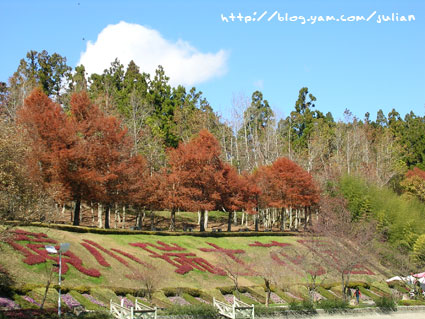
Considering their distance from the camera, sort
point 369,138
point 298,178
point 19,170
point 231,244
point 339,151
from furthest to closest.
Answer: point 369,138
point 339,151
point 298,178
point 231,244
point 19,170

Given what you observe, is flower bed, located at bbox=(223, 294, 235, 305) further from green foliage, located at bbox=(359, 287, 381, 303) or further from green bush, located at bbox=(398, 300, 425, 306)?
green foliage, located at bbox=(359, 287, 381, 303)

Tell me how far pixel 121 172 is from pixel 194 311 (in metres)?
24.2

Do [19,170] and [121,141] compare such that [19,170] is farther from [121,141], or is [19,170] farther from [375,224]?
[375,224]

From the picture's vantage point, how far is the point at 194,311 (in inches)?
1024

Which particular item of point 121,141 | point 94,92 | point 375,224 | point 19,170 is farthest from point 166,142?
point 19,170

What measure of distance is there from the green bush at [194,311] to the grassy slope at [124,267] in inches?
290

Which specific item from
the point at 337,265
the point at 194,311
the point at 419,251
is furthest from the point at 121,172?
the point at 419,251

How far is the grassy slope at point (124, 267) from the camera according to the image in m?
29.9

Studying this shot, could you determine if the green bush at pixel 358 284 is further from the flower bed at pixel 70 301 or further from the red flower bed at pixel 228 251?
the flower bed at pixel 70 301

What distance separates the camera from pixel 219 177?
55312 millimetres

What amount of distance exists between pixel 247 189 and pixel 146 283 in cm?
3003

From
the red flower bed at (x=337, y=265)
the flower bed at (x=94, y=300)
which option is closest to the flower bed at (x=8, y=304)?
the flower bed at (x=94, y=300)

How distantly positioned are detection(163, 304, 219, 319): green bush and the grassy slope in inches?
290

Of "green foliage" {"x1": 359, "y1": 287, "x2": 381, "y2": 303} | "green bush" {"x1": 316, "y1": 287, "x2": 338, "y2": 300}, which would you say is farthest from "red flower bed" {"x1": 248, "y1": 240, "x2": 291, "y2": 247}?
"green bush" {"x1": 316, "y1": 287, "x2": 338, "y2": 300}
